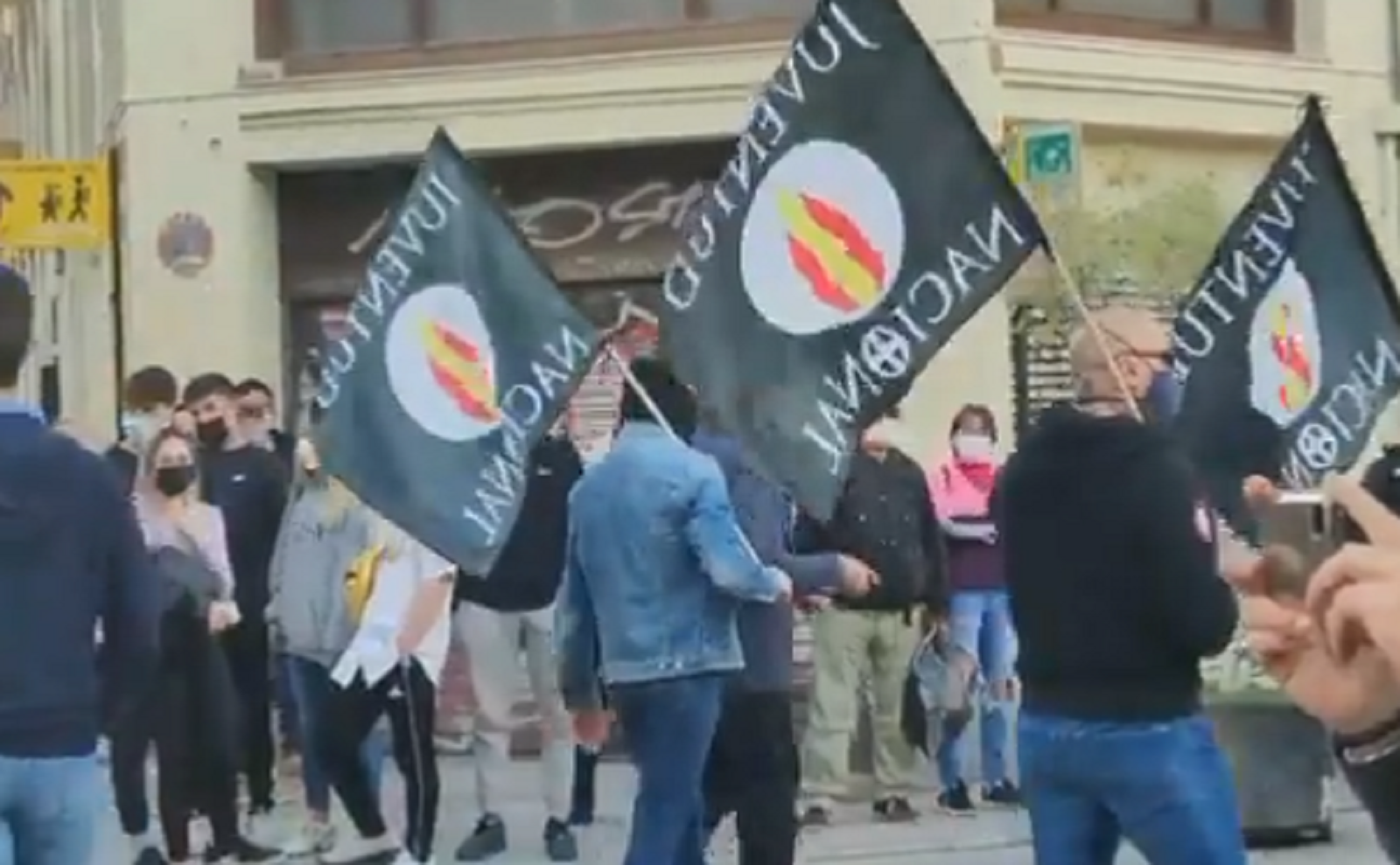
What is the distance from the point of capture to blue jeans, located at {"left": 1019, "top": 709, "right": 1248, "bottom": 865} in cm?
685

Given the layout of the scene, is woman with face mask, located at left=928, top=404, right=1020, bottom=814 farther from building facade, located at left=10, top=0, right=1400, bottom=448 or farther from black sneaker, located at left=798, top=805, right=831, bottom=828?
building facade, located at left=10, top=0, right=1400, bottom=448

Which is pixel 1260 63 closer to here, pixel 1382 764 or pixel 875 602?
pixel 875 602

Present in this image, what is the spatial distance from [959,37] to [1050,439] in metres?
12.2

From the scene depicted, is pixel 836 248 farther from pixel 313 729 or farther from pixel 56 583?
pixel 313 729

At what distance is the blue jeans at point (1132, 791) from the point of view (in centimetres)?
685

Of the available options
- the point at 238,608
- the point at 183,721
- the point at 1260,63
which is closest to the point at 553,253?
the point at 1260,63

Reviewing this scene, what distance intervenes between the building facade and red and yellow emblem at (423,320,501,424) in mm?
Answer: 7922

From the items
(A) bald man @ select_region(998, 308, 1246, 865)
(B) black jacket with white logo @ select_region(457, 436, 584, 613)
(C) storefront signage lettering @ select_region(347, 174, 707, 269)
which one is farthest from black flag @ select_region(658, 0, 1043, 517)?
(C) storefront signage lettering @ select_region(347, 174, 707, 269)

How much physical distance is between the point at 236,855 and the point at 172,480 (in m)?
1.64

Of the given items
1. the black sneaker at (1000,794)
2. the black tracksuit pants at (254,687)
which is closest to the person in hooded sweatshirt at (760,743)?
the black sneaker at (1000,794)

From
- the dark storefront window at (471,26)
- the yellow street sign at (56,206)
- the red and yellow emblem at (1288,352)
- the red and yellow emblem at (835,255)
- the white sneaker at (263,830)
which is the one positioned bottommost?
the white sneaker at (263,830)

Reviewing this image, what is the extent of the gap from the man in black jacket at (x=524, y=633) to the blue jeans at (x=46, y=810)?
18.8 ft

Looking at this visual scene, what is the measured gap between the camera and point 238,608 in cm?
1362

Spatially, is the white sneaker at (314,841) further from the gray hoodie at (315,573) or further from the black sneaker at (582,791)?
the black sneaker at (582,791)
